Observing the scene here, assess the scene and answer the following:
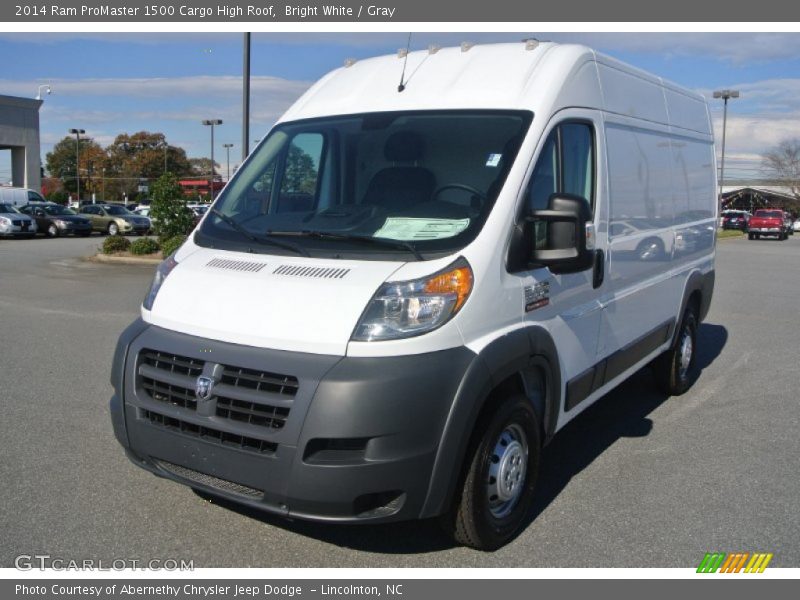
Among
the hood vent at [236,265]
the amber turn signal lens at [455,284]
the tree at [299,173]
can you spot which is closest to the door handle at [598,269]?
the amber turn signal lens at [455,284]

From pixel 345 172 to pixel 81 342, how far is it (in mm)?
5891

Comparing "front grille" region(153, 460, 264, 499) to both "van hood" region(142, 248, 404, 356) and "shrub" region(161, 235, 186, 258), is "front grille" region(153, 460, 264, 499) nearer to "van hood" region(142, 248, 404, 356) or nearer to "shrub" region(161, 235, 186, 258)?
"van hood" region(142, 248, 404, 356)

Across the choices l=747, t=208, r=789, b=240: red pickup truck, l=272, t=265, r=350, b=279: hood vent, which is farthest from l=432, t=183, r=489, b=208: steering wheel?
l=747, t=208, r=789, b=240: red pickup truck

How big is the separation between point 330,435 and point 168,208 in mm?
17441

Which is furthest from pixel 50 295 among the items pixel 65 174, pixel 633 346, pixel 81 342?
pixel 65 174

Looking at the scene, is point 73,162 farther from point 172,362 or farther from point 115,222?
point 172,362

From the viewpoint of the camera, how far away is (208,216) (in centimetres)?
480

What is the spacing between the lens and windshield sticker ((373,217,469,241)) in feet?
12.9

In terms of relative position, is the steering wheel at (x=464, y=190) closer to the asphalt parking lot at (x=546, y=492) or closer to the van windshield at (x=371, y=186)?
the van windshield at (x=371, y=186)

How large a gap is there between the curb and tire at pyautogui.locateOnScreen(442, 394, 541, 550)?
55.7 ft

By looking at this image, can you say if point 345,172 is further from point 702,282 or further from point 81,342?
point 81,342

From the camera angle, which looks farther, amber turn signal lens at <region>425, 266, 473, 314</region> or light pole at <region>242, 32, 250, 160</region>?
light pole at <region>242, 32, 250, 160</region>

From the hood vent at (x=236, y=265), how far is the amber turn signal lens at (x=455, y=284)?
3.08 feet
